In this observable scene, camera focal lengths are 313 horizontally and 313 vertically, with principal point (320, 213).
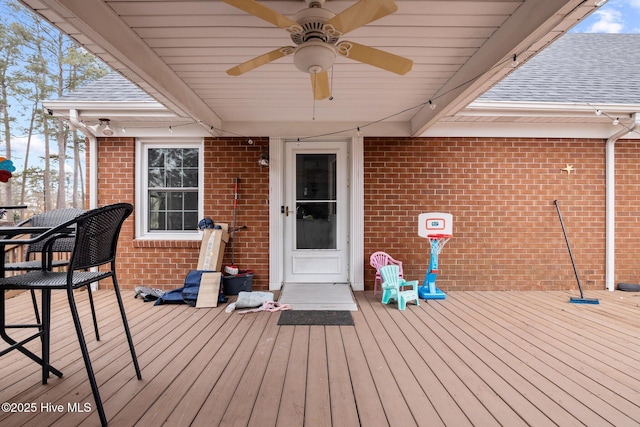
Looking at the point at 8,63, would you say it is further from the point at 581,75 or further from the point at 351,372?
the point at 581,75

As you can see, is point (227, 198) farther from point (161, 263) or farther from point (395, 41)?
point (395, 41)

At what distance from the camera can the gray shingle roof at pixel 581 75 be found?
4223mm

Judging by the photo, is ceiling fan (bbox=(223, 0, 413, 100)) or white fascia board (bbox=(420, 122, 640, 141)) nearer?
ceiling fan (bbox=(223, 0, 413, 100))

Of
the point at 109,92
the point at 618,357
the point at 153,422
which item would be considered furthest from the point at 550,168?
the point at 109,92

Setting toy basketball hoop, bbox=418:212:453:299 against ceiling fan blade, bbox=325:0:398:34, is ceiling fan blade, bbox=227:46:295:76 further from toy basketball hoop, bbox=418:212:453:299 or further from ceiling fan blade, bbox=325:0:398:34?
toy basketball hoop, bbox=418:212:453:299

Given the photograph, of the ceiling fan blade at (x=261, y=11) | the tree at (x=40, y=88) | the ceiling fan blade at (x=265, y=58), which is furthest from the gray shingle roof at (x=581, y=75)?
the tree at (x=40, y=88)

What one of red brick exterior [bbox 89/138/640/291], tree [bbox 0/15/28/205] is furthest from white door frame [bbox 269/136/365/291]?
tree [bbox 0/15/28/205]

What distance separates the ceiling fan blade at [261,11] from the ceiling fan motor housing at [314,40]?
0.32 ft

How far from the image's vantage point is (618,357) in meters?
2.51

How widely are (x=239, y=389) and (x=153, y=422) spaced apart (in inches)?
19.9

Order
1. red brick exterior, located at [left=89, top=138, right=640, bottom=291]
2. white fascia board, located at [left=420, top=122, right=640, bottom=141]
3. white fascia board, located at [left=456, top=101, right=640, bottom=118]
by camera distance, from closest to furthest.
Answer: white fascia board, located at [left=456, top=101, right=640, bottom=118] < white fascia board, located at [left=420, top=122, right=640, bottom=141] < red brick exterior, located at [left=89, top=138, right=640, bottom=291]

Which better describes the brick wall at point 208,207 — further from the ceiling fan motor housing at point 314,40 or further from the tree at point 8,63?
the tree at point 8,63

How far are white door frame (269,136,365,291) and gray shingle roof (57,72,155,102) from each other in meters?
1.81

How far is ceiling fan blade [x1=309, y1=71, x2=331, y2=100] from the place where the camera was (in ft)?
7.63
